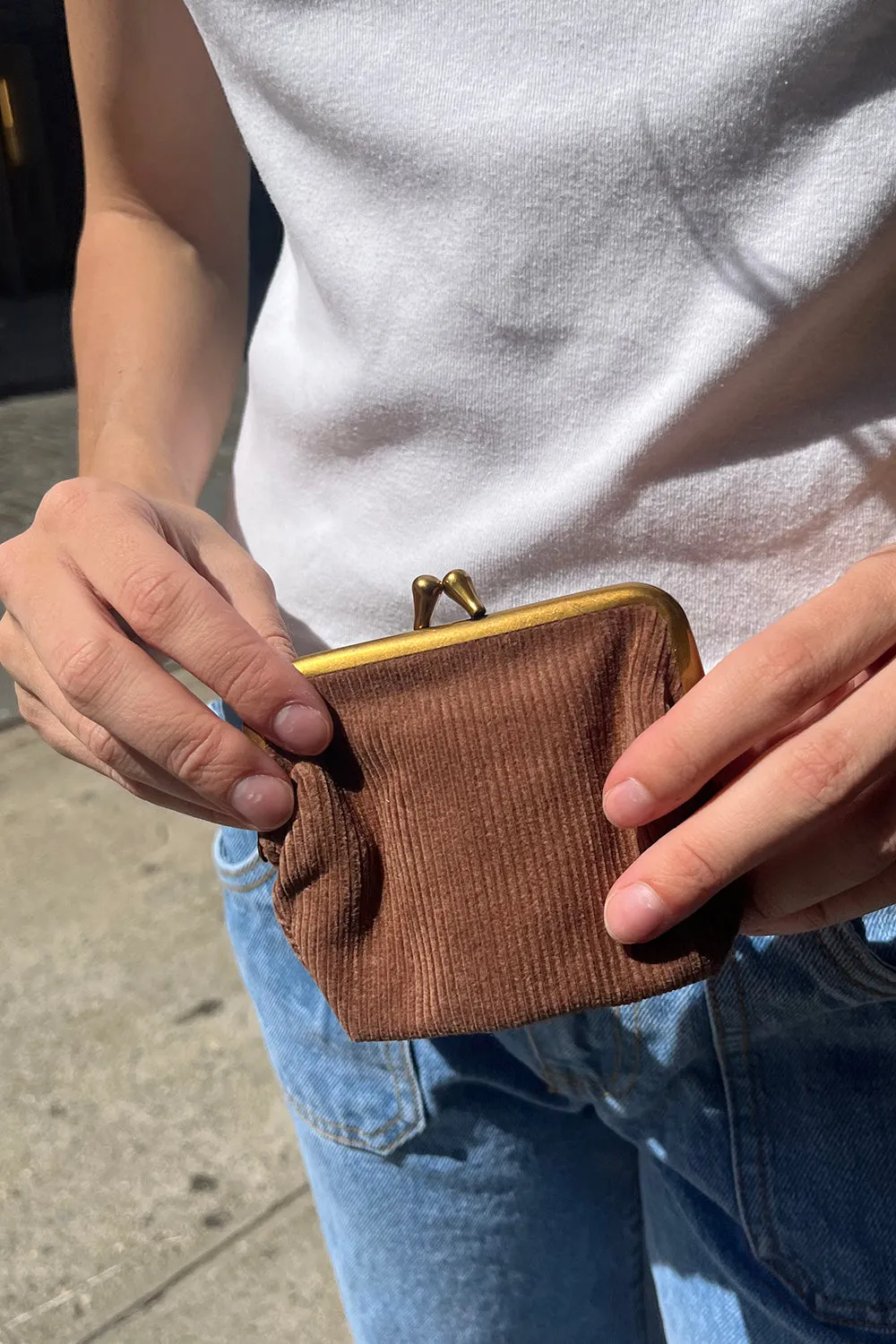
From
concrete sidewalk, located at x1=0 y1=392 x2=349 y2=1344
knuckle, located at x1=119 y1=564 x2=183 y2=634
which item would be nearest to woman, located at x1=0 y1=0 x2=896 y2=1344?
knuckle, located at x1=119 y1=564 x2=183 y2=634

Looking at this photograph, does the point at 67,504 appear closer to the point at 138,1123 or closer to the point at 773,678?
the point at 773,678

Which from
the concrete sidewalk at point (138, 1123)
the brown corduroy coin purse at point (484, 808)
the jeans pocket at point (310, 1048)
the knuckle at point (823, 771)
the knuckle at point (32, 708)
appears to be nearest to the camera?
the knuckle at point (823, 771)

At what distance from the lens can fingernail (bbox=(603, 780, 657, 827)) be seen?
2.02 feet

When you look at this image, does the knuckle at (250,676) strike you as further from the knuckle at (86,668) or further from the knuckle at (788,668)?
the knuckle at (788,668)

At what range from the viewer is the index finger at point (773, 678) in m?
0.58

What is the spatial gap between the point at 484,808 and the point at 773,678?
198 millimetres

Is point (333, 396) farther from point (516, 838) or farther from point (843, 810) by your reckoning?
point (843, 810)

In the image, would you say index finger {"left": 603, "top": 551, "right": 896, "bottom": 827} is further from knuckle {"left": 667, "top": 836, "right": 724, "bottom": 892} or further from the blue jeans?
the blue jeans

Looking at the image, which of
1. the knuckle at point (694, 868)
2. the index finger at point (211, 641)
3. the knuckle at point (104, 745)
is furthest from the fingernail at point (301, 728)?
the knuckle at point (694, 868)

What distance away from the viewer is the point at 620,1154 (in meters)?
0.98

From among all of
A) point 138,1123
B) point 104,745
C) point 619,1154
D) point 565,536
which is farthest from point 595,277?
point 138,1123

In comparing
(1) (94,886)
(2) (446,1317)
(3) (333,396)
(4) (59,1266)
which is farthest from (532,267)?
(1) (94,886)

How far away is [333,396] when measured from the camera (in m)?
0.85

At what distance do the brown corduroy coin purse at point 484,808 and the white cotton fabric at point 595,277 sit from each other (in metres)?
0.11
